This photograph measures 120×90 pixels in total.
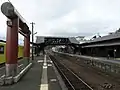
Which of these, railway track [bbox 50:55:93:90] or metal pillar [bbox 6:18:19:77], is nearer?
railway track [bbox 50:55:93:90]

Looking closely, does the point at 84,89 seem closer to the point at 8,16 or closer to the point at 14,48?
the point at 14,48

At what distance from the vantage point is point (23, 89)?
571 inches

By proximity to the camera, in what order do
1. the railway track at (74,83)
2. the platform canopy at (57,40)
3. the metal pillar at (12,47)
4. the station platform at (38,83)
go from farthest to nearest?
the platform canopy at (57,40) < the metal pillar at (12,47) < the railway track at (74,83) < the station platform at (38,83)

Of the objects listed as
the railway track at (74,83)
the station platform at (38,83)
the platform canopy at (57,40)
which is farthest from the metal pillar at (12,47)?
the platform canopy at (57,40)

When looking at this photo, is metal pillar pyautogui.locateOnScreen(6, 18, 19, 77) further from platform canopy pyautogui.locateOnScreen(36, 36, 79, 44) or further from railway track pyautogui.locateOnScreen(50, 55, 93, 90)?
platform canopy pyautogui.locateOnScreen(36, 36, 79, 44)

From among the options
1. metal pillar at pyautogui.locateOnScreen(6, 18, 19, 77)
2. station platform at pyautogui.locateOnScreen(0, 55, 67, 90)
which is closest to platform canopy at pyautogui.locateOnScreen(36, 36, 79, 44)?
station platform at pyautogui.locateOnScreen(0, 55, 67, 90)

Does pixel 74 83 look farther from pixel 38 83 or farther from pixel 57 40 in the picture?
pixel 57 40

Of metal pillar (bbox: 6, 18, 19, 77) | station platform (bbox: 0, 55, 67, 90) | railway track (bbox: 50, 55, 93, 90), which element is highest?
metal pillar (bbox: 6, 18, 19, 77)

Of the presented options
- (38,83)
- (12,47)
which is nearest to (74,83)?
(38,83)

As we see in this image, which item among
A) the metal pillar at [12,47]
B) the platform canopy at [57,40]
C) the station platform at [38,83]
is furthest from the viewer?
the platform canopy at [57,40]

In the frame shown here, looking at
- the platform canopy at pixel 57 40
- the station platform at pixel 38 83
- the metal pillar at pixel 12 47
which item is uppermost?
the platform canopy at pixel 57 40

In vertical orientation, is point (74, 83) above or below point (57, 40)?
below

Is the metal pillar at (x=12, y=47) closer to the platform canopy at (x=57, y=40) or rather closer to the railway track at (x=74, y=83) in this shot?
the railway track at (x=74, y=83)

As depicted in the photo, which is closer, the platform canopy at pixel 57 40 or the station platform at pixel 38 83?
the station platform at pixel 38 83
